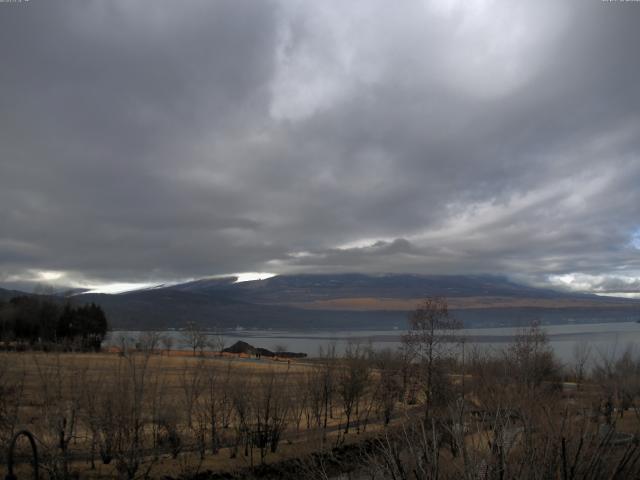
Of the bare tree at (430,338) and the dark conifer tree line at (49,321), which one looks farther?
the dark conifer tree line at (49,321)

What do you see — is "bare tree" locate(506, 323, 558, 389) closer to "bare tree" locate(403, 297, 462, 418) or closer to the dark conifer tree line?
"bare tree" locate(403, 297, 462, 418)

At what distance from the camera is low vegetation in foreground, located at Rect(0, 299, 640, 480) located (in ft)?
46.9

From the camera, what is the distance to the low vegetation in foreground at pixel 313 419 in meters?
14.3

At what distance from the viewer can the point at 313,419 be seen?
151ft

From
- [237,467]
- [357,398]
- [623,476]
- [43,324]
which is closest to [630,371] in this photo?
[357,398]

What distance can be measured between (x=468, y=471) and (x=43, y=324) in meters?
133

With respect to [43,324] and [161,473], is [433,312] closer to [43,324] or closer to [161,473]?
[161,473]

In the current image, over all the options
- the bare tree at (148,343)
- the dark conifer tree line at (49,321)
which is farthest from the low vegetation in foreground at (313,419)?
the dark conifer tree line at (49,321)

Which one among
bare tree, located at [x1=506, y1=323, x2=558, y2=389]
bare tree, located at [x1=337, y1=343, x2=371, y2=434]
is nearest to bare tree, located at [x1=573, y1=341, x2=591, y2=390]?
bare tree, located at [x1=506, y1=323, x2=558, y2=389]

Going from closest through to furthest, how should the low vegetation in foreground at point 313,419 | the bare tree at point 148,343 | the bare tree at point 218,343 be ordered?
1. the low vegetation in foreground at point 313,419
2. the bare tree at point 148,343
3. the bare tree at point 218,343

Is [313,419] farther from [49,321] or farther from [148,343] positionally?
[49,321]

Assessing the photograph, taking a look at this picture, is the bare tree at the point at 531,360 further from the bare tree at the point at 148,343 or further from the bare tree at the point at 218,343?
the bare tree at the point at 218,343

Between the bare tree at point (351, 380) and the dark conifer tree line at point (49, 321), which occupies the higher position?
the dark conifer tree line at point (49, 321)

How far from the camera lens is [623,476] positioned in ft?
35.4
